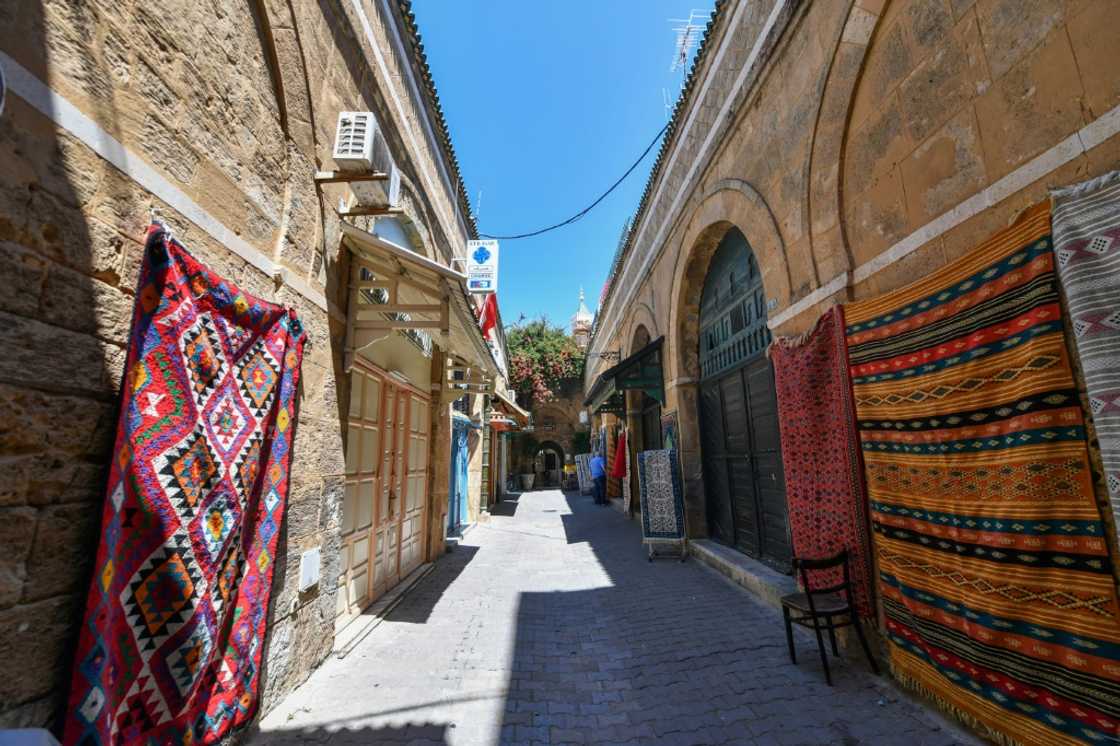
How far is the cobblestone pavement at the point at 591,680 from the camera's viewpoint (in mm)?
2365

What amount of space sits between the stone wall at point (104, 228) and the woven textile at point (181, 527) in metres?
0.10

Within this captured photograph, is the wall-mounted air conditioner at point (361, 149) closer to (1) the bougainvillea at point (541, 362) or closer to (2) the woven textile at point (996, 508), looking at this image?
(2) the woven textile at point (996, 508)

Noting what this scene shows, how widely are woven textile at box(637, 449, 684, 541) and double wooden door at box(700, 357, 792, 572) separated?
45 cm

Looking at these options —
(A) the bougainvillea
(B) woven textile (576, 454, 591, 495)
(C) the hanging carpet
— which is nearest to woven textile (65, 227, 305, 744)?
(C) the hanging carpet

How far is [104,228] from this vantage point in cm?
154

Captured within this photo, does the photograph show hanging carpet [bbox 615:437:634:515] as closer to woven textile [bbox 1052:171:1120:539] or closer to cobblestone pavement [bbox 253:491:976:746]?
cobblestone pavement [bbox 253:491:976:746]

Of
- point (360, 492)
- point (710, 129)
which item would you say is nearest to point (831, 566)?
point (360, 492)

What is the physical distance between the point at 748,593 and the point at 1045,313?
3554mm

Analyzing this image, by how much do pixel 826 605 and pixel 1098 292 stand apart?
2.17 metres

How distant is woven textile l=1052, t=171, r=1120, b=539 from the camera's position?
5.36ft

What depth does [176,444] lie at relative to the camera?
1.66 metres

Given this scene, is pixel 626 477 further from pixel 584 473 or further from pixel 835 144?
pixel 835 144

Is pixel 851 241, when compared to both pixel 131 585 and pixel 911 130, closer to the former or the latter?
pixel 911 130

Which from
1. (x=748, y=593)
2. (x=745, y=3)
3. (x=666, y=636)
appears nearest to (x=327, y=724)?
(x=666, y=636)
